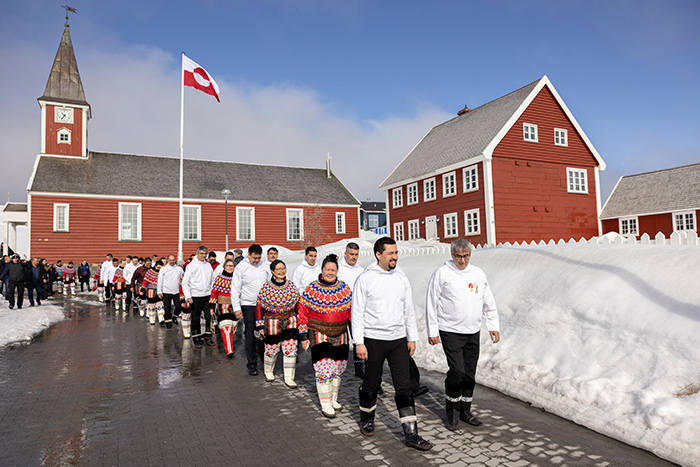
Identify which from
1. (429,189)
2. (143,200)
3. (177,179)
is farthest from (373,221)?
(429,189)

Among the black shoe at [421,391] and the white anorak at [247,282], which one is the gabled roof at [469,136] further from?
the black shoe at [421,391]

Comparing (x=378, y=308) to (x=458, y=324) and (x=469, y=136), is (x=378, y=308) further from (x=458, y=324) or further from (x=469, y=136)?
(x=469, y=136)

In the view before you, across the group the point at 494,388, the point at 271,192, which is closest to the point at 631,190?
the point at 271,192

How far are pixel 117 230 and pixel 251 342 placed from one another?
28348mm

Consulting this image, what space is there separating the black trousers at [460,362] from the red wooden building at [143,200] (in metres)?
31.2

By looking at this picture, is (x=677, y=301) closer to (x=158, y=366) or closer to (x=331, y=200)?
(x=158, y=366)

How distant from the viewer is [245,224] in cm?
3594

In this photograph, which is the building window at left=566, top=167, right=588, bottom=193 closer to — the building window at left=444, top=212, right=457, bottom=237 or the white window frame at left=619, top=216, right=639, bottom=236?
the white window frame at left=619, top=216, right=639, bottom=236

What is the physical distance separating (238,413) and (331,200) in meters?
33.9

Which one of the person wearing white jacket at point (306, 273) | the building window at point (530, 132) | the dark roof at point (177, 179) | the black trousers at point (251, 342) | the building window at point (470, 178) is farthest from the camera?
the dark roof at point (177, 179)

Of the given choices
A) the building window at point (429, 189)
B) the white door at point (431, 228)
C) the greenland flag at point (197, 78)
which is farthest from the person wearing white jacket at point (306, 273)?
the greenland flag at point (197, 78)

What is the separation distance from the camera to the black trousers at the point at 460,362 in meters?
4.96

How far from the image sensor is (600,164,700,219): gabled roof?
27719 mm

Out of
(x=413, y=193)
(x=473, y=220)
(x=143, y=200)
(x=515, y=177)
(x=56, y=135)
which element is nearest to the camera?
(x=515, y=177)
